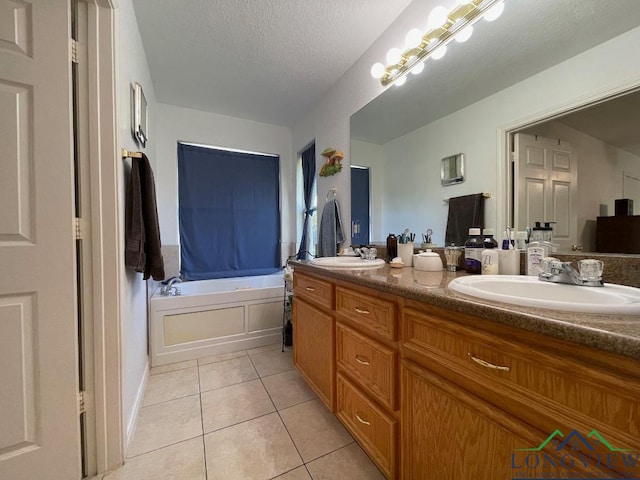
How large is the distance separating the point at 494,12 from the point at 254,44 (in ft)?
4.87

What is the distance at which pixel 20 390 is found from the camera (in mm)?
945

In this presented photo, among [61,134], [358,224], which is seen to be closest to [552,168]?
[358,224]

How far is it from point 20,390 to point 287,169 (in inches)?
110

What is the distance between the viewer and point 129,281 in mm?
1310

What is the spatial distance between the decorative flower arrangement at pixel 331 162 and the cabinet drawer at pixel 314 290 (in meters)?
1.03

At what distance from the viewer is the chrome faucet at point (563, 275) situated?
2.40ft

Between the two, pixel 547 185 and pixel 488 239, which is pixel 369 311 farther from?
pixel 547 185

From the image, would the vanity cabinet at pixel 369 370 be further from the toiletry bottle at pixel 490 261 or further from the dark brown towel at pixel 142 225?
the dark brown towel at pixel 142 225

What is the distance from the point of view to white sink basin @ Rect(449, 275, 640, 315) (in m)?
0.52

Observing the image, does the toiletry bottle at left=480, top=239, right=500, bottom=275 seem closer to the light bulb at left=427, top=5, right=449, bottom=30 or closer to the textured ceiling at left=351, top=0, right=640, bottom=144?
the textured ceiling at left=351, top=0, right=640, bottom=144

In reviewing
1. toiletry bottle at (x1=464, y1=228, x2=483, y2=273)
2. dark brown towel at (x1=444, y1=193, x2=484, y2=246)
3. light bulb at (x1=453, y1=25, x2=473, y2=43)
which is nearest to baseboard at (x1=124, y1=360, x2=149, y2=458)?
toiletry bottle at (x1=464, y1=228, x2=483, y2=273)

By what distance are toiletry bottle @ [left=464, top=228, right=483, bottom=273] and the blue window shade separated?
2363mm

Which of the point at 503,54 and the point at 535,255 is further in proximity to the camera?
the point at 503,54

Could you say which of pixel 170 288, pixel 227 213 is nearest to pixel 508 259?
pixel 170 288
